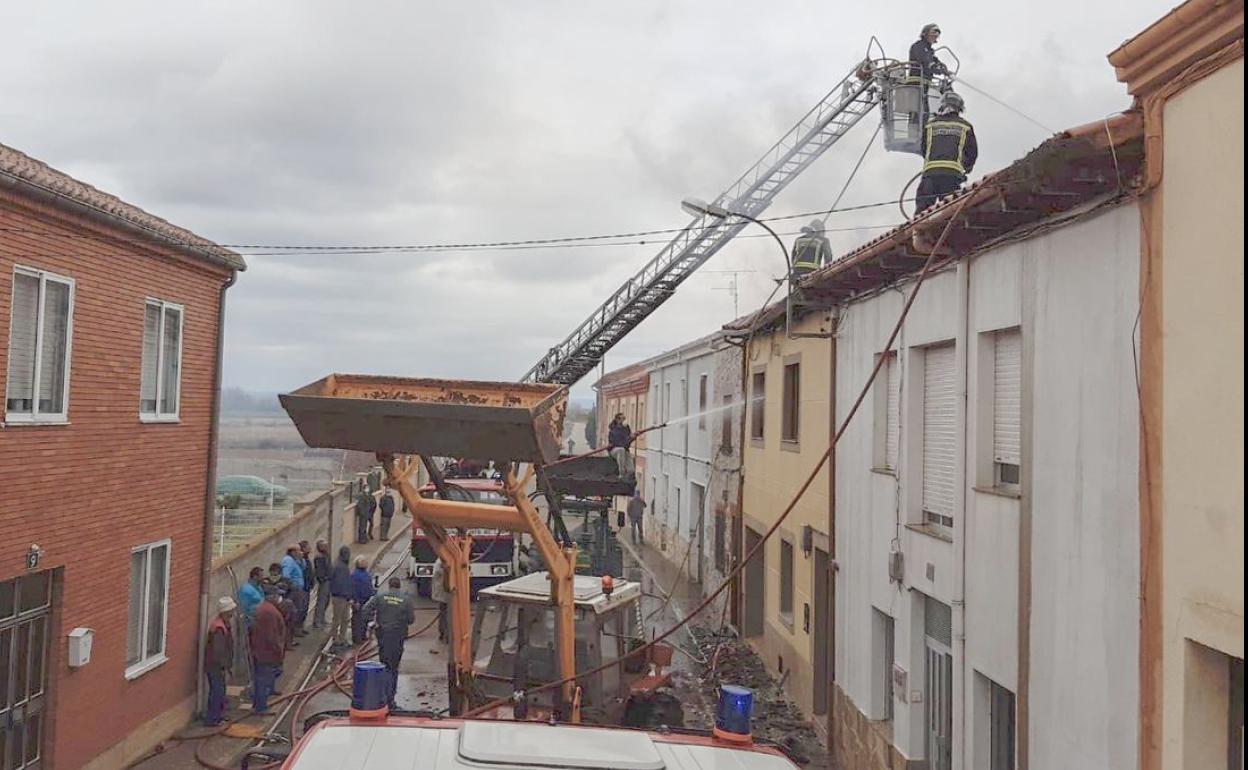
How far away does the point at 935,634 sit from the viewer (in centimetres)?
870

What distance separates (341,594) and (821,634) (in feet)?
25.9

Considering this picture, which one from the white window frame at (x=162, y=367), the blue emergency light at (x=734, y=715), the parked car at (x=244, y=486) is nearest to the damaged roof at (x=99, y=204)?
the white window frame at (x=162, y=367)

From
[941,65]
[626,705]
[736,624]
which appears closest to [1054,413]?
[626,705]

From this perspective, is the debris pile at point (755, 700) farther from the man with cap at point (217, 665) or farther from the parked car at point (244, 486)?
the parked car at point (244, 486)

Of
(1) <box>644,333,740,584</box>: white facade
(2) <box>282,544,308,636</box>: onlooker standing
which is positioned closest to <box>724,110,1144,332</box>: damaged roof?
(1) <box>644,333,740,584</box>: white facade

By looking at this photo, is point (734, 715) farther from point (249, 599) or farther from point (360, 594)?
point (360, 594)

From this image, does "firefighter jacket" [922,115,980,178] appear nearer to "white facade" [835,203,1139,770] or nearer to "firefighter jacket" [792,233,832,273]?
"white facade" [835,203,1139,770]

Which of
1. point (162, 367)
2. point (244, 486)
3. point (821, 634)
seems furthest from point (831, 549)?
point (244, 486)

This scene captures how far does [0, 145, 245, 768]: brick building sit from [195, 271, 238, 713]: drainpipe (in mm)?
43

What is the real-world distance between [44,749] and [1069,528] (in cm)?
910

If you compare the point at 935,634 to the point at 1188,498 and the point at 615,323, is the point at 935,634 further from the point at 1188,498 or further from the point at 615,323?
the point at 615,323

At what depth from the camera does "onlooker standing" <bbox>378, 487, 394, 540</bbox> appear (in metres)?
27.9

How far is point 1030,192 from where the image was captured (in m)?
6.25

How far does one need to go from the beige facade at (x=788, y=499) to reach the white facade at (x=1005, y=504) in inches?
47.1
